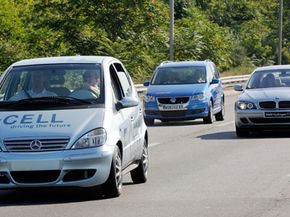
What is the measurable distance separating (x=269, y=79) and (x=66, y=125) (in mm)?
11377

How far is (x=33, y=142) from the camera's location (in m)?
11.0

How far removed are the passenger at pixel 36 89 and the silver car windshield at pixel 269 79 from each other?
10.1m

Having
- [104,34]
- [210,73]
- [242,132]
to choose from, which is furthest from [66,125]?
[104,34]

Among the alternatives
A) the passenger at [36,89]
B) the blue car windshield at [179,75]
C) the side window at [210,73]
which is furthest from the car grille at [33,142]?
the side window at [210,73]

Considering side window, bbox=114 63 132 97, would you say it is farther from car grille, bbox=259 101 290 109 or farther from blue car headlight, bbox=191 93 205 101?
blue car headlight, bbox=191 93 205 101

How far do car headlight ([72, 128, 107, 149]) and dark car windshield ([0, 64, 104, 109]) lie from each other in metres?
0.61

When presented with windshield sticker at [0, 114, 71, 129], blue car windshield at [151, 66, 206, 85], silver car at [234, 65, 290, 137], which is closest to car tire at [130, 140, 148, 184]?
windshield sticker at [0, 114, 71, 129]

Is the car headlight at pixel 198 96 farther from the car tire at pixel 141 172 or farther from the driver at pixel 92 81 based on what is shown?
the driver at pixel 92 81

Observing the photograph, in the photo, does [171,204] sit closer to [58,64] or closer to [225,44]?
[58,64]

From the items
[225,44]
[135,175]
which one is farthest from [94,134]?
[225,44]

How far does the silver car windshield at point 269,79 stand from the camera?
21781 mm

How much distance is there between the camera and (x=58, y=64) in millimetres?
12312

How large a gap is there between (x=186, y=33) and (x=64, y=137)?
46.8 metres

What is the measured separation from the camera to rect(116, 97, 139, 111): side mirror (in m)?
11.9
